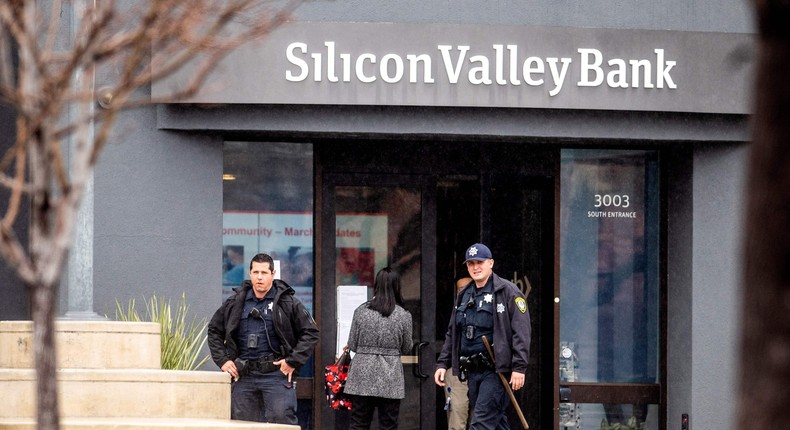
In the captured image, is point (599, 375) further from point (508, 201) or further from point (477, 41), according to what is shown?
point (477, 41)

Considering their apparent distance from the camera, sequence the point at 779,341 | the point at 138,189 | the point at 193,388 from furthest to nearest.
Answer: the point at 138,189 → the point at 193,388 → the point at 779,341

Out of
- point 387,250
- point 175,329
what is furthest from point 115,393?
point 387,250

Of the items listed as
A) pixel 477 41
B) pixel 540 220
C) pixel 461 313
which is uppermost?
pixel 477 41

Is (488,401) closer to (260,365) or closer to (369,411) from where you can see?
(369,411)

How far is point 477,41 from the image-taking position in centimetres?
1086

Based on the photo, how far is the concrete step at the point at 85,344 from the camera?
934cm

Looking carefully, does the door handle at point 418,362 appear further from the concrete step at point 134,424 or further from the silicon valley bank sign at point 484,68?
the concrete step at point 134,424

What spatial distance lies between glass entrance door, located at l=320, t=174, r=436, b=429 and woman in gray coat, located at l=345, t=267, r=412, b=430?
1.20 meters

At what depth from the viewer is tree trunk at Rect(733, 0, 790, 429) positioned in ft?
9.66

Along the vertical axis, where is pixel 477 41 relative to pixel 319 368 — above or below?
above

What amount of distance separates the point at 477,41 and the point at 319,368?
3.36 metres

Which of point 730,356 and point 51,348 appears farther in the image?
point 730,356

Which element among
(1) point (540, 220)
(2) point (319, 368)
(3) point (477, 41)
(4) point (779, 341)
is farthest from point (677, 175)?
(4) point (779, 341)

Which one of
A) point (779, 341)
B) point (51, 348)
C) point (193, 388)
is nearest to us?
point (779, 341)
